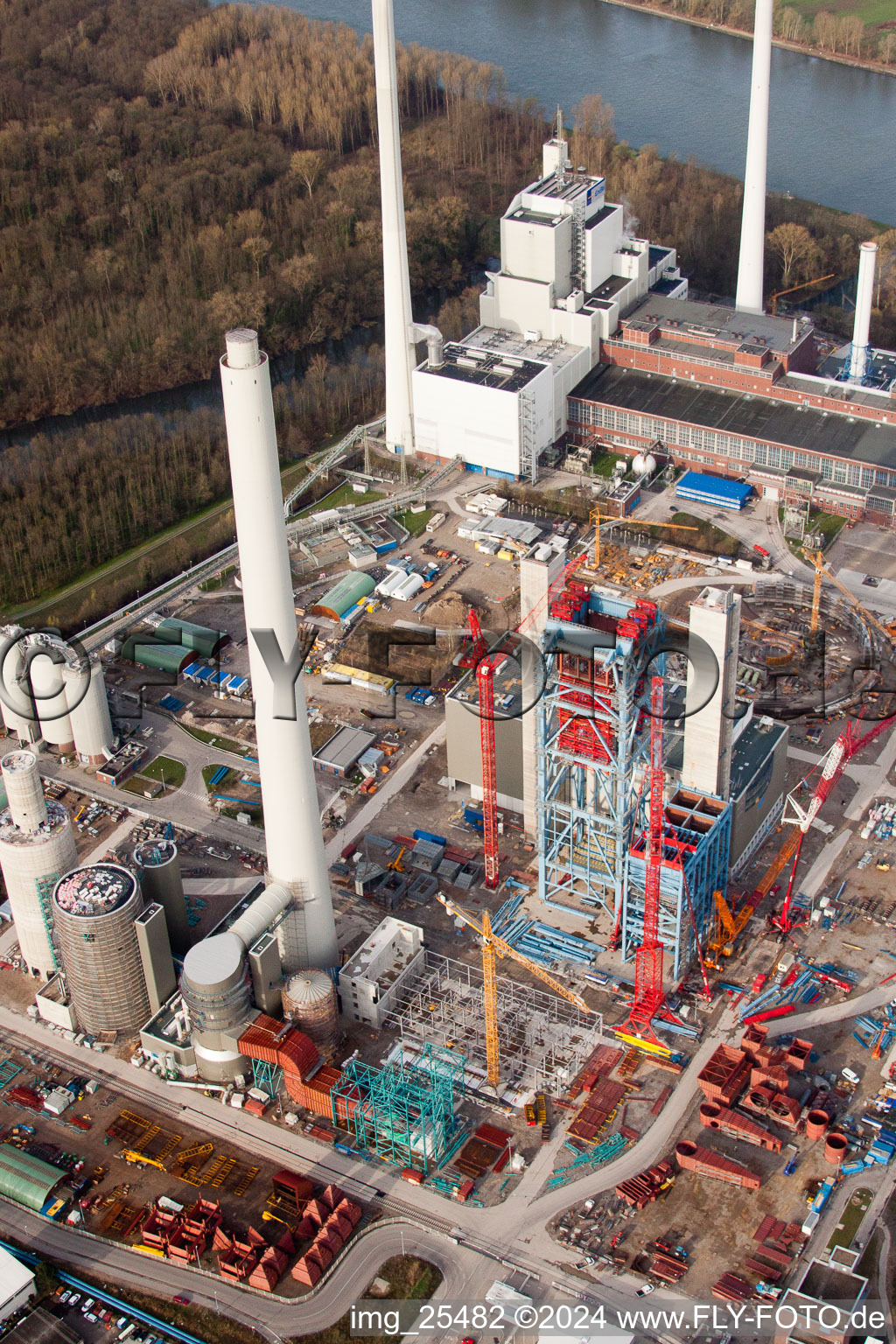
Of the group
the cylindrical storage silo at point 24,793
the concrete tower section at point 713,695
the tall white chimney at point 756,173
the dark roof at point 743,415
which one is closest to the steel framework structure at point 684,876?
the concrete tower section at point 713,695

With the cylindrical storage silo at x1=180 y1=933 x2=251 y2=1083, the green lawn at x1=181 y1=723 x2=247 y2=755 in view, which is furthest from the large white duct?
the green lawn at x1=181 y1=723 x2=247 y2=755

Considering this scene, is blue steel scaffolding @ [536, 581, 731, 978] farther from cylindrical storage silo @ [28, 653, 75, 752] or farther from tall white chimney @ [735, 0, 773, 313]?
tall white chimney @ [735, 0, 773, 313]

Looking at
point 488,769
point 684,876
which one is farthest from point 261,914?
point 684,876

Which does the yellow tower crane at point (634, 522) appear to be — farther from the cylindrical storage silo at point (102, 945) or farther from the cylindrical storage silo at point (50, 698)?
the cylindrical storage silo at point (102, 945)

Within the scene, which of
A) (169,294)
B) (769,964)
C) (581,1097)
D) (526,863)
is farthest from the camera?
(169,294)

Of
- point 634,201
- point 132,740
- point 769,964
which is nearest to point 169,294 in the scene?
point 634,201

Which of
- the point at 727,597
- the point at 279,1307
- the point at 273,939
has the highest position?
the point at 727,597

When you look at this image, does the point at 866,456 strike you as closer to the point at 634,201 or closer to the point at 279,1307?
the point at 634,201
